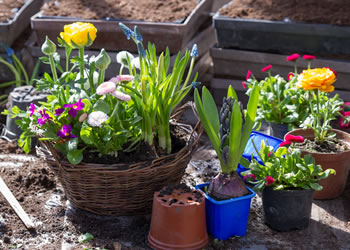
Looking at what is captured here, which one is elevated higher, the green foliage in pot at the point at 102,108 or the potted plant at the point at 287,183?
the green foliage in pot at the point at 102,108

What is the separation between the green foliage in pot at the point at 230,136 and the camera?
2.29 meters

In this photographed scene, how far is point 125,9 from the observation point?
3.96 meters

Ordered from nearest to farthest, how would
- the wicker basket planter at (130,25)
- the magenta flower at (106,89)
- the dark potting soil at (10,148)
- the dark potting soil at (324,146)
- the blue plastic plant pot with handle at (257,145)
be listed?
1. the magenta flower at (106,89)
2. the dark potting soil at (324,146)
3. the blue plastic plant pot with handle at (257,145)
4. the dark potting soil at (10,148)
5. the wicker basket planter at (130,25)

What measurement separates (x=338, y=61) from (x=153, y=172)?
71.6 inches

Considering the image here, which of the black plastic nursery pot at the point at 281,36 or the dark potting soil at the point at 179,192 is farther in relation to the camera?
the black plastic nursery pot at the point at 281,36

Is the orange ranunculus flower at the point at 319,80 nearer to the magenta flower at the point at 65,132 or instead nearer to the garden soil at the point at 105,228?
the garden soil at the point at 105,228

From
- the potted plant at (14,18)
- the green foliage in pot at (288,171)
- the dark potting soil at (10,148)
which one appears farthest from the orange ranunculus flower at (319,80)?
the potted plant at (14,18)

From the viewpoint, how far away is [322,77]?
2473 mm

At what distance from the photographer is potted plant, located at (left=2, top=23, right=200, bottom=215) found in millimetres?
2275

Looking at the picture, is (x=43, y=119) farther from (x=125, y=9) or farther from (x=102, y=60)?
(x=125, y=9)

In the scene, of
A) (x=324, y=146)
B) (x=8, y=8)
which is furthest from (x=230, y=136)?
(x=8, y=8)

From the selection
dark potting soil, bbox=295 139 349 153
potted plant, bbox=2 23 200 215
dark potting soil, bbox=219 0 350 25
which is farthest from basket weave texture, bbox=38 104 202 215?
dark potting soil, bbox=219 0 350 25

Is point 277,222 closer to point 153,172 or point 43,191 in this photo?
point 153,172

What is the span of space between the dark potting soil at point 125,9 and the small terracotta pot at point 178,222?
1.85 meters
